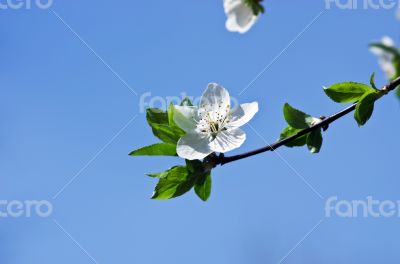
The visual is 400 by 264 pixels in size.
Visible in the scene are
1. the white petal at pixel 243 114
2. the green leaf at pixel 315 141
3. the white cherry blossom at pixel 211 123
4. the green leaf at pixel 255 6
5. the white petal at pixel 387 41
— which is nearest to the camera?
the white petal at pixel 387 41

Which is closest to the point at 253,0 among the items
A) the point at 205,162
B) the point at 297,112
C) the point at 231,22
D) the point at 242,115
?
the point at 231,22

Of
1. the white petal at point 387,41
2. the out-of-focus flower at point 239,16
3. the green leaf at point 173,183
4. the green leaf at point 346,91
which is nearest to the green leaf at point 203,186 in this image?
the green leaf at point 173,183

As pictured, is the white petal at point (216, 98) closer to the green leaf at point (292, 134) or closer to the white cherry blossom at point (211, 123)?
the white cherry blossom at point (211, 123)

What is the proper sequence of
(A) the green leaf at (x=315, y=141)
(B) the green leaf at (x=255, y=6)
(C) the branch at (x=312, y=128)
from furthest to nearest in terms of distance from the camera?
(A) the green leaf at (x=315, y=141) < (C) the branch at (x=312, y=128) < (B) the green leaf at (x=255, y=6)

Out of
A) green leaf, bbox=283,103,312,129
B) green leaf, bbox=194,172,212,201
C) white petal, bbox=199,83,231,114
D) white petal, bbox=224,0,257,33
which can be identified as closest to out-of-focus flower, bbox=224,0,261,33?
white petal, bbox=224,0,257,33

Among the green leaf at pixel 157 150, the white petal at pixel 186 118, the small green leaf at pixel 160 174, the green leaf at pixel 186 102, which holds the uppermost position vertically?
the green leaf at pixel 186 102

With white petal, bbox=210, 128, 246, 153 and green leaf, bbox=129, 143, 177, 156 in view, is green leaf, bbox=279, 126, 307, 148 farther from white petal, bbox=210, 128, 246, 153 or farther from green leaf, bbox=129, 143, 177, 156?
green leaf, bbox=129, 143, 177, 156
